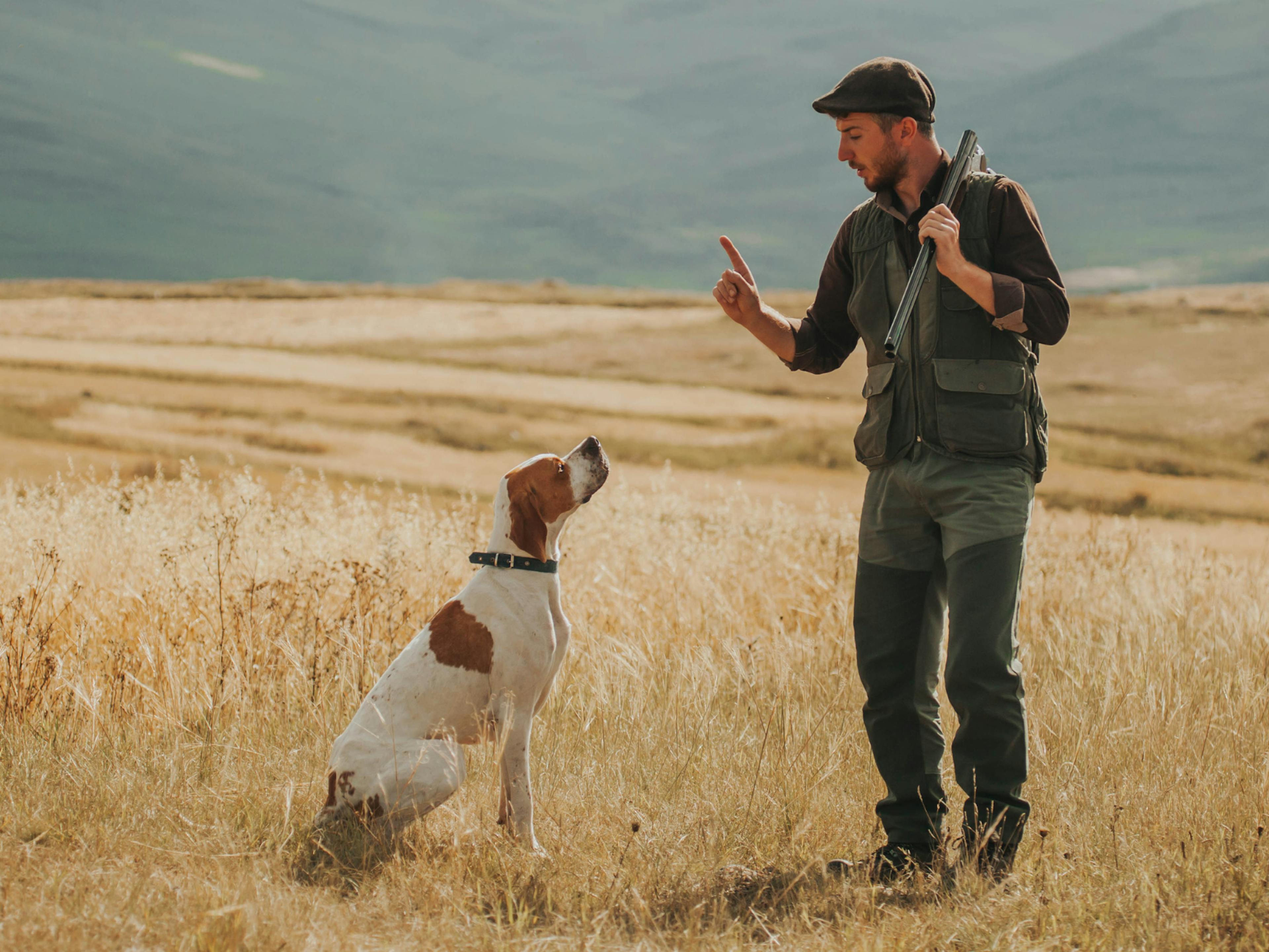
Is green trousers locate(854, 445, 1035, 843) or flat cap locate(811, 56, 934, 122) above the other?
flat cap locate(811, 56, 934, 122)

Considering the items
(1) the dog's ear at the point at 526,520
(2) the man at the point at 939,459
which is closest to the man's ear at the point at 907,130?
(2) the man at the point at 939,459

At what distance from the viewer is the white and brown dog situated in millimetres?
3471

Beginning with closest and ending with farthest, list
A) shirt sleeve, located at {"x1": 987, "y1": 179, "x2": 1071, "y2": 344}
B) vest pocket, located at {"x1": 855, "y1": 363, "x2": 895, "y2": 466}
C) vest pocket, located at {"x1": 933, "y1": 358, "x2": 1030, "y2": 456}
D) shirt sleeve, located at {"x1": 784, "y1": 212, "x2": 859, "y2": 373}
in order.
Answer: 1. shirt sleeve, located at {"x1": 987, "y1": 179, "x2": 1071, "y2": 344}
2. vest pocket, located at {"x1": 933, "y1": 358, "x2": 1030, "y2": 456}
3. vest pocket, located at {"x1": 855, "y1": 363, "x2": 895, "y2": 466}
4. shirt sleeve, located at {"x1": 784, "y1": 212, "x2": 859, "y2": 373}

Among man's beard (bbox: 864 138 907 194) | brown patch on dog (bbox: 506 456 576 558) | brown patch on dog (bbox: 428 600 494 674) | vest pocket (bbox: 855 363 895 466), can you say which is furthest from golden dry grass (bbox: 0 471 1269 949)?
man's beard (bbox: 864 138 907 194)

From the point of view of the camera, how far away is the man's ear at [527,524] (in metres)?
3.51

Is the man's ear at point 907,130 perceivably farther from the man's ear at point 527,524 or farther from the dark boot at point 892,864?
the dark boot at point 892,864

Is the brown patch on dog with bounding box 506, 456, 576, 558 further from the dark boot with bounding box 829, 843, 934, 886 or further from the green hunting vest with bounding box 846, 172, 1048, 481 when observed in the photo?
the dark boot with bounding box 829, 843, 934, 886

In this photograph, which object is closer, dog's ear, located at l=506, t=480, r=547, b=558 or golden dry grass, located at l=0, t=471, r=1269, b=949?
golden dry grass, located at l=0, t=471, r=1269, b=949

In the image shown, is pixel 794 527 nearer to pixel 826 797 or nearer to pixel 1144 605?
pixel 1144 605

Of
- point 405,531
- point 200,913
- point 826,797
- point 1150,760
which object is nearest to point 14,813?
point 200,913

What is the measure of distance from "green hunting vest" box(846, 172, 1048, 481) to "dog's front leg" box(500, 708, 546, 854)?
5.22ft

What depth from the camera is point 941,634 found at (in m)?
3.89

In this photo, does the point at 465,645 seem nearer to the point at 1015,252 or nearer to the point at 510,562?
the point at 510,562

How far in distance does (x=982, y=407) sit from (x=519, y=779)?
2.06m
